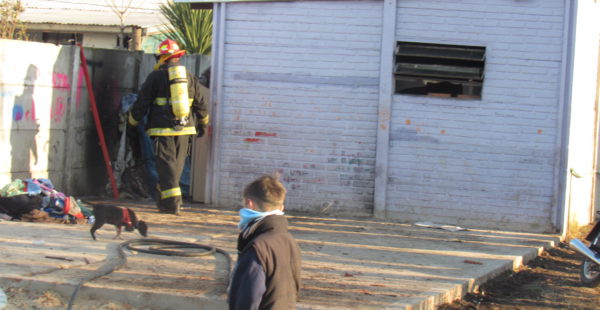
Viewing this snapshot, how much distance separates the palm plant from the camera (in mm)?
18469

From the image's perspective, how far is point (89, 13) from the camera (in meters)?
22.3

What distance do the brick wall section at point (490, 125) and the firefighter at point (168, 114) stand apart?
260 cm

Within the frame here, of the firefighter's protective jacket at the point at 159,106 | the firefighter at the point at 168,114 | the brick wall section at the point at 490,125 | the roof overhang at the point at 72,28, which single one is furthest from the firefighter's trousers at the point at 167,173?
the roof overhang at the point at 72,28

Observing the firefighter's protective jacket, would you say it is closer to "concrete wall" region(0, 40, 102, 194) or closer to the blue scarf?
"concrete wall" region(0, 40, 102, 194)

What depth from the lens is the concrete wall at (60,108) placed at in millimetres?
8594

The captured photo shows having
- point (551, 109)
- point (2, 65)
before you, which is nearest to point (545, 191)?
point (551, 109)

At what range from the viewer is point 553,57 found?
864cm

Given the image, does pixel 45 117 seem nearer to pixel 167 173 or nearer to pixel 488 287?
pixel 167 173

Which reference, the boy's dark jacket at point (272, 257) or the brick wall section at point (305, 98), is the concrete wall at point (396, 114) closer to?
the brick wall section at point (305, 98)

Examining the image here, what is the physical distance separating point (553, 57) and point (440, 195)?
2114 millimetres

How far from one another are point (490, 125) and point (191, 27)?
37.1 ft

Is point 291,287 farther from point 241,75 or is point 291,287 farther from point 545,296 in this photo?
point 241,75

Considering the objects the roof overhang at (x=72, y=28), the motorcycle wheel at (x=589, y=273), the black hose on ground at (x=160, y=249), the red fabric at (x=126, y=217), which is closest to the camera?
the black hose on ground at (x=160, y=249)

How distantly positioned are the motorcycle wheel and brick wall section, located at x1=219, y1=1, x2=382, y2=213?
305 centimetres
